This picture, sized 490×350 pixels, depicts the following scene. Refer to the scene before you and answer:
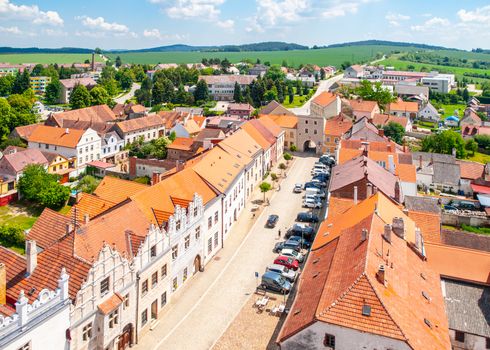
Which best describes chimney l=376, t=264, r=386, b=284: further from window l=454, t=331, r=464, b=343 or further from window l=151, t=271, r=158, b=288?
window l=151, t=271, r=158, b=288

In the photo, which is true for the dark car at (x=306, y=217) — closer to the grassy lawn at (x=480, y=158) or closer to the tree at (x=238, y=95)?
the grassy lawn at (x=480, y=158)

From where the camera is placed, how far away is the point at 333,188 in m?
46.3

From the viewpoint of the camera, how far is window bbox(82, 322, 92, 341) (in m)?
25.7

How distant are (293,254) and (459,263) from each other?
14821 millimetres

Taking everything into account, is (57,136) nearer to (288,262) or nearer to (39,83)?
(288,262)

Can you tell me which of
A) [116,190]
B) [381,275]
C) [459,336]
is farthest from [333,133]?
[381,275]

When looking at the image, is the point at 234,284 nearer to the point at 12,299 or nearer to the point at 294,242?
the point at 294,242

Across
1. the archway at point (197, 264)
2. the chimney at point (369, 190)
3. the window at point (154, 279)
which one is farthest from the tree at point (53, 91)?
the window at point (154, 279)

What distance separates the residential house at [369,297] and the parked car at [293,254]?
9.15 meters

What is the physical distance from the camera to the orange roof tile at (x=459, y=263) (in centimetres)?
3151

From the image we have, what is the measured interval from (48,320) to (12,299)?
3401mm

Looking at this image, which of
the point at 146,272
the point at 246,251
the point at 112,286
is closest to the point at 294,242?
the point at 246,251

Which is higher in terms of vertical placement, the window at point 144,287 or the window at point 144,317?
the window at point 144,287

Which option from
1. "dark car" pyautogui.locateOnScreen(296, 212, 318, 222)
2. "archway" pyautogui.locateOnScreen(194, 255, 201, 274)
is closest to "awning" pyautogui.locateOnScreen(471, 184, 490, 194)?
"dark car" pyautogui.locateOnScreen(296, 212, 318, 222)
